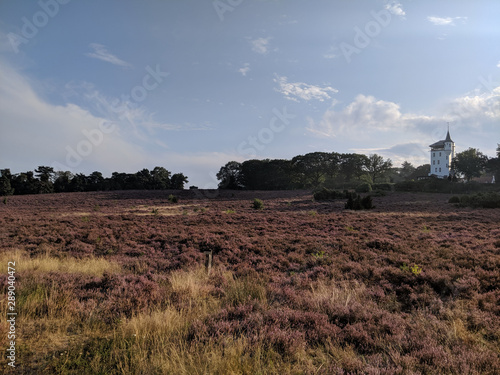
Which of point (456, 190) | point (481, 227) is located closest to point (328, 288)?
point (481, 227)

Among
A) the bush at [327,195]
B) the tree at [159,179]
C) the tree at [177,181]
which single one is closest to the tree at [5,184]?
the tree at [159,179]

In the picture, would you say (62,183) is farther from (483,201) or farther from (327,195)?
(483,201)

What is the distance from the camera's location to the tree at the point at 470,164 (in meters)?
71.2

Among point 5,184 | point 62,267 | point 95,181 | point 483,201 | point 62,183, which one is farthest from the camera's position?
point 95,181

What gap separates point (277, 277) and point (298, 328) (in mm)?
3382

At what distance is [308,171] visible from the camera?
261 ft

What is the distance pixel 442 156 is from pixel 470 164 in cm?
2439

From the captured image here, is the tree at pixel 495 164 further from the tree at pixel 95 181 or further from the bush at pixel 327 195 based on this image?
the tree at pixel 95 181

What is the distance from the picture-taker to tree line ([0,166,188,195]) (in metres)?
55.8

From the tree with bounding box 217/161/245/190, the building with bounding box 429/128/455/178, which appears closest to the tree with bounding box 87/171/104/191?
the tree with bounding box 217/161/245/190

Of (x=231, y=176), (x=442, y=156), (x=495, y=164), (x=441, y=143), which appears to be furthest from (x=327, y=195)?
(x=441, y=143)

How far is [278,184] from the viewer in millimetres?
77375

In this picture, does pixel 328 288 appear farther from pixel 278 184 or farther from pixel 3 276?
pixel 278 184

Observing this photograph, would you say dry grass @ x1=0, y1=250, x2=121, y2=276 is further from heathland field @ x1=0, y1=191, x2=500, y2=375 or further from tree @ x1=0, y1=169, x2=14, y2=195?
tree @ x1=0, y1=169, x2=14, y2=195
